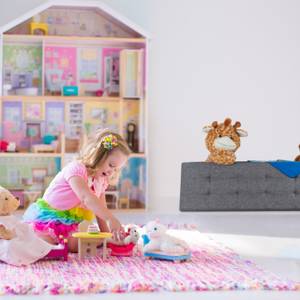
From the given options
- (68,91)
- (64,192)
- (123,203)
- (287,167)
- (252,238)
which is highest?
(68,91)

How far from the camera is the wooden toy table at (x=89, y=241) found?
322 cm

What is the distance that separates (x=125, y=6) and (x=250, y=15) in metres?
1.24

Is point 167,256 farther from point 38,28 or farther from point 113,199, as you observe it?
point 38,28

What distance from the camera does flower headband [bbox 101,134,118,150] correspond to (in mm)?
3409

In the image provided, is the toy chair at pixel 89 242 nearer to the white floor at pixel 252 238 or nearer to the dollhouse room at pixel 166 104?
the white floor at pixel 252 238

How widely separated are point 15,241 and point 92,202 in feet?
1.38

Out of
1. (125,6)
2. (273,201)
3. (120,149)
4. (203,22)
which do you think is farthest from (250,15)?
(120,149)

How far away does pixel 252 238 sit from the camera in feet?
13.7

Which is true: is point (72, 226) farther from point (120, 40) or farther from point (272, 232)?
point (120, 40)

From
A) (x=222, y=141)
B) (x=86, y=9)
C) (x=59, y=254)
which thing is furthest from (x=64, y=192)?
(x=86, y=9)

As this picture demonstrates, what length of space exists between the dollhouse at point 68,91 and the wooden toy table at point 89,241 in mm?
2670

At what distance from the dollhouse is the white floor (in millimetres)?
828

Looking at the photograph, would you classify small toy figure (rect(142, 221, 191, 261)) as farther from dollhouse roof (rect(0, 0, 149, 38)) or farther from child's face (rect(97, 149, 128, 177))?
dollhouse roof (rect(0, 0, 149, 38))

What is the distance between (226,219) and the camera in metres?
5.27
